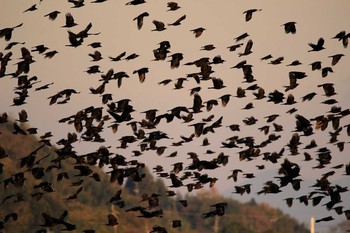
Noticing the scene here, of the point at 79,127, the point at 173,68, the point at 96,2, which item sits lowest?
the point at 79,127

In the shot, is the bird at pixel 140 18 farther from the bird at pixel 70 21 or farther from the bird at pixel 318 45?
the bird at pixel 318 45

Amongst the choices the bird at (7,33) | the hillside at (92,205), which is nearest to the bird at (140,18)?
the bird at (7,33)

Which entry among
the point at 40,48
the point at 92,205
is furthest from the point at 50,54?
the point at 92,205

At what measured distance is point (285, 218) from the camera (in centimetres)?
11256

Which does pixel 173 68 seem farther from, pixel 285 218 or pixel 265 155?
pixel 285 218

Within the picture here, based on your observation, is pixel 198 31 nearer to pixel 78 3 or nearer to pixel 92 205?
pixel 78 3

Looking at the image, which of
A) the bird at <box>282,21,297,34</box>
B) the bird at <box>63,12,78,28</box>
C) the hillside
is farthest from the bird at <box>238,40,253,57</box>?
the hillside

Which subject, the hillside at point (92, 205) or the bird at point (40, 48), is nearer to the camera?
the bird at point (40, 48)

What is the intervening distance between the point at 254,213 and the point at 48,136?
93.6m

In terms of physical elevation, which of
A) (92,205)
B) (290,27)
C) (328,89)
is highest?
(92,205)

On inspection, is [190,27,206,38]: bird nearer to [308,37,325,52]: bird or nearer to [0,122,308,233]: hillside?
[308,37,325,52]: bird

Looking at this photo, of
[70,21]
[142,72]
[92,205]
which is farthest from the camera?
[92,205]

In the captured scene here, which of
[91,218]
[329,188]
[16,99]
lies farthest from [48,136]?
[91,218]

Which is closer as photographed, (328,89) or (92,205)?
(328,89)
